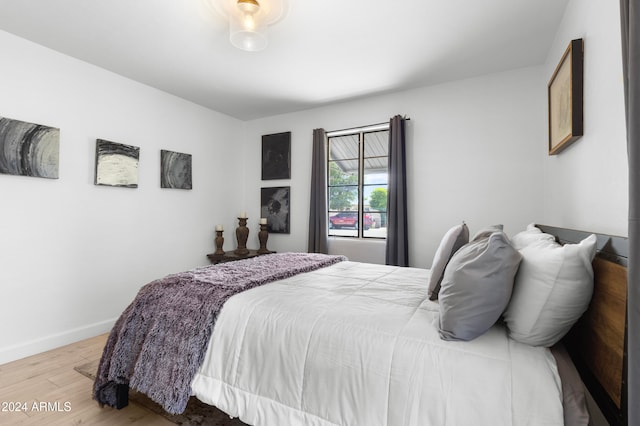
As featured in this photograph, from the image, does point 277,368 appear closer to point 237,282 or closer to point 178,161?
point 237,282

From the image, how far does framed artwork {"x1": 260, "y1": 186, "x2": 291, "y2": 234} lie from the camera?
439cm

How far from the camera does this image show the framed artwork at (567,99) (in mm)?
1783

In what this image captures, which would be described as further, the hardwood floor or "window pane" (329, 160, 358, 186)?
"window pane" (329, 160, 358, 186)

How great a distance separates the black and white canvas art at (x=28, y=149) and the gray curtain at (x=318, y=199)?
2.58m

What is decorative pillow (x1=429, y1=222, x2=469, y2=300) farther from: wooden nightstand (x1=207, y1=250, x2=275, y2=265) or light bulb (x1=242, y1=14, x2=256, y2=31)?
wooden nightstand (x1=207, y1=250, x2=275, y2=265)

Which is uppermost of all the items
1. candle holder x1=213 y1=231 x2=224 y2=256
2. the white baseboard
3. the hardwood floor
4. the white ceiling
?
the white ceiling

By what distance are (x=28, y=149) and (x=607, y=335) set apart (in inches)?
146

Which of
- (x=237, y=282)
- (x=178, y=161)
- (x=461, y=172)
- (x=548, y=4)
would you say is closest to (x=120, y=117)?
(x=178, y=161)

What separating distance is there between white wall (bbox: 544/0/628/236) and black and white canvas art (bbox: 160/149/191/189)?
3.75 meters

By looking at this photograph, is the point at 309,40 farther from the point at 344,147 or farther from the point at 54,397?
the point at 54,397

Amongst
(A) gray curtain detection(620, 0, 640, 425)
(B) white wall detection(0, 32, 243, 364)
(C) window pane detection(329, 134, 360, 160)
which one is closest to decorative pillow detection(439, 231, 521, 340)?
(A) gray curtain detection(620, 0, 640, 425)

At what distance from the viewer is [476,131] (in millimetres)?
3205

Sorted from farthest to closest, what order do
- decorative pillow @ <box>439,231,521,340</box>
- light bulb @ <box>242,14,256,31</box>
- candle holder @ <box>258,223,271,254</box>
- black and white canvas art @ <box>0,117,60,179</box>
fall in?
candle holder @ <box>258,223,271,254</box> < black and white canvas art @ <box>0,117,60,179</box> < light bulb @ <box>242,14,256,31</box> < decorative pillow @ <box>439,231,521,340</box>

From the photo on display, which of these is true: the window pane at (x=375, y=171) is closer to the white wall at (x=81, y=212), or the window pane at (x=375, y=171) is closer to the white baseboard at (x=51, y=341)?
the white wall at (x=81, y=212)
